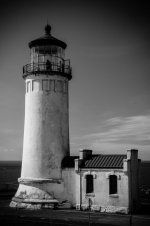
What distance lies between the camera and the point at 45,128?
93.9 ft

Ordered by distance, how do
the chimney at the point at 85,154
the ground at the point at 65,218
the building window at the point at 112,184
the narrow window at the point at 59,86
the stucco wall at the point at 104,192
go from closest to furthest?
the ground at the point at 65,218, the stucco wall at the point at 104,192, the building window at the point at 112,184, the chimney at the point at 85,154, the narrow window at the point at 59,86

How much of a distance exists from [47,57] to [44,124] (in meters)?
6.17

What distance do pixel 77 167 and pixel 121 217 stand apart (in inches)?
222

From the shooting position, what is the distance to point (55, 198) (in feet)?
92.1

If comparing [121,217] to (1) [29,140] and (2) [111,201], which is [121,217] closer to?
(2) [111,201]

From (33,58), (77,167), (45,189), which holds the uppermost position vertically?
(33,58)

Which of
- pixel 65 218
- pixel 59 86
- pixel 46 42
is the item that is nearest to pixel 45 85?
pixel 59 86

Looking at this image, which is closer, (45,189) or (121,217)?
(121,217)

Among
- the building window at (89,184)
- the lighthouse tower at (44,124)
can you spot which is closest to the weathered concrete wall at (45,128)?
the lighthouse tower at (44,124)

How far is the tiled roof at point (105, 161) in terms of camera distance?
85.9 ft

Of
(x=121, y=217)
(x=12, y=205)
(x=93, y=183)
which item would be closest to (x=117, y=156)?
(x=93, y=183)

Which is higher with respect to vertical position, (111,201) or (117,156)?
(117,156)

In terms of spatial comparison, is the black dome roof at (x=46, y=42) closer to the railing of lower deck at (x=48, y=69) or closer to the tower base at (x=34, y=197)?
the railing of lower deck at (x=48, y=69)

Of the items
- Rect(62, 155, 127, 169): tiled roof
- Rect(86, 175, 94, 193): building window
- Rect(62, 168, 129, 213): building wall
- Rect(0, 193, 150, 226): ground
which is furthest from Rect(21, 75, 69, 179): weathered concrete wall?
Rect(0, 193, 150, 226): ground
